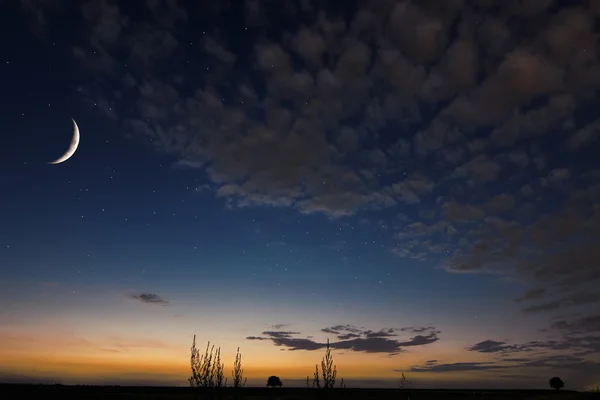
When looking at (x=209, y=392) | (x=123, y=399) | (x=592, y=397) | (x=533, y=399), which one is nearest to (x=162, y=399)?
(x=123, y=399)

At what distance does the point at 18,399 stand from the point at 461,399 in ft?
227

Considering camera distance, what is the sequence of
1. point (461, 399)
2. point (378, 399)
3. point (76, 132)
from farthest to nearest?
point (461, 399), point (378, 399), point (76, 132)

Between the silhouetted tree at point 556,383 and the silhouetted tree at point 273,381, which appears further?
the silhouetted tree at point 556,383

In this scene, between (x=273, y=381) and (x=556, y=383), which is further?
(x=556, y=383)

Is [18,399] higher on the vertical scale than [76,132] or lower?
lower

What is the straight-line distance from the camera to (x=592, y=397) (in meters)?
78.4

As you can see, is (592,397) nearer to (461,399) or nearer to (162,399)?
(461,399)

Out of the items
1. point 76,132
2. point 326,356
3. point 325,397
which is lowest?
point 325,397

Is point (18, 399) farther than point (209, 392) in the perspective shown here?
Yes

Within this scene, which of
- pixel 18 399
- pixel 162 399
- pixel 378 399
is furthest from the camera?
pixel 378 399

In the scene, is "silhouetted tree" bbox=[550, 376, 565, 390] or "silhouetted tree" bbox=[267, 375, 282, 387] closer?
"silhouetted tree" bbox=[267, 375, 282, 387]

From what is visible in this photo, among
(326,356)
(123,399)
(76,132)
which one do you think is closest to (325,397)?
(326,356)

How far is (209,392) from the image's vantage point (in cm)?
3688

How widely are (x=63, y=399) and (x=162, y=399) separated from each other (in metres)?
13.0
